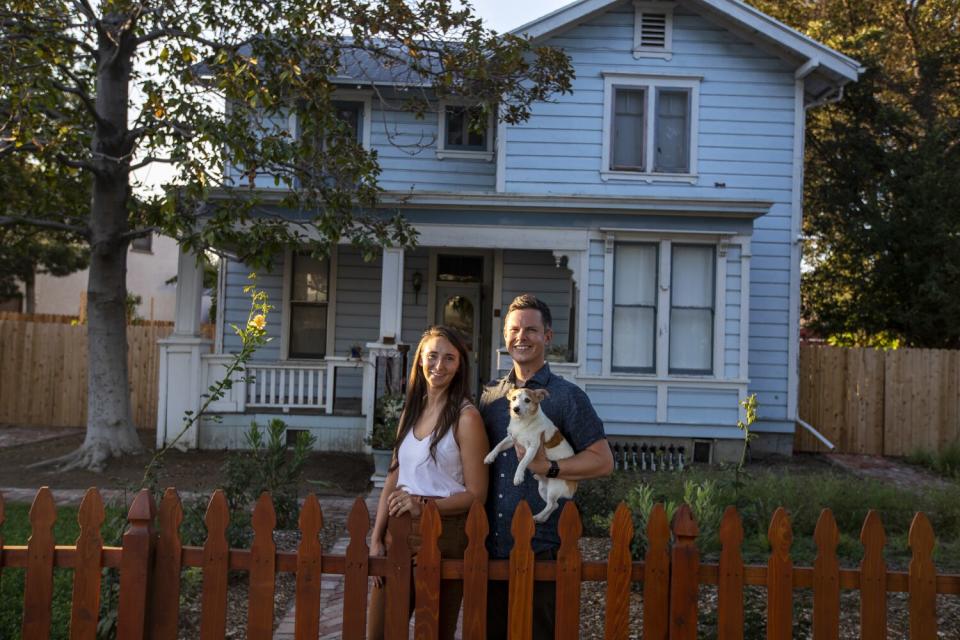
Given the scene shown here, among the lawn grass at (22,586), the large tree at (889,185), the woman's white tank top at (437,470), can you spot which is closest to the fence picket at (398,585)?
the woman's white tank top at (437,470)

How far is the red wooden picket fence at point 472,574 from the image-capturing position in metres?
3.58

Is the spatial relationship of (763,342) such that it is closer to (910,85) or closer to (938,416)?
(938,416)

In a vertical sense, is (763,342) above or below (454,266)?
below

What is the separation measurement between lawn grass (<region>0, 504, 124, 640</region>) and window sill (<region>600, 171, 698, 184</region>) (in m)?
9.47

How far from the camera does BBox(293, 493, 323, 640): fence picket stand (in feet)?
12.0

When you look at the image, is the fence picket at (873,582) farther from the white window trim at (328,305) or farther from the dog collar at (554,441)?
the white window trim at (328,305)

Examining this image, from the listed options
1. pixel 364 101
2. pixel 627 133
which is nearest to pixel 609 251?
pixel 627 133

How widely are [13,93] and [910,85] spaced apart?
18242 millimetres

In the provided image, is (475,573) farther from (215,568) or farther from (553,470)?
(215,568)

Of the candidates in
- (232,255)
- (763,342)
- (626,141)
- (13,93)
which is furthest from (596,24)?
(13,93)

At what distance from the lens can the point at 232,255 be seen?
46.3ft

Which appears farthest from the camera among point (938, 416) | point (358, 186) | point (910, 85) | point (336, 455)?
point (910, 85)

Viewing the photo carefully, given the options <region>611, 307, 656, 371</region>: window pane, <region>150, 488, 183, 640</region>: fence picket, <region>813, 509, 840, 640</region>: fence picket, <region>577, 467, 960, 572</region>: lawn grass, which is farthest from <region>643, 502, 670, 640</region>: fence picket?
<region>611, 307, 656, 371</region>: window pane

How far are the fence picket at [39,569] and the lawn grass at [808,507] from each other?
3.99 m
